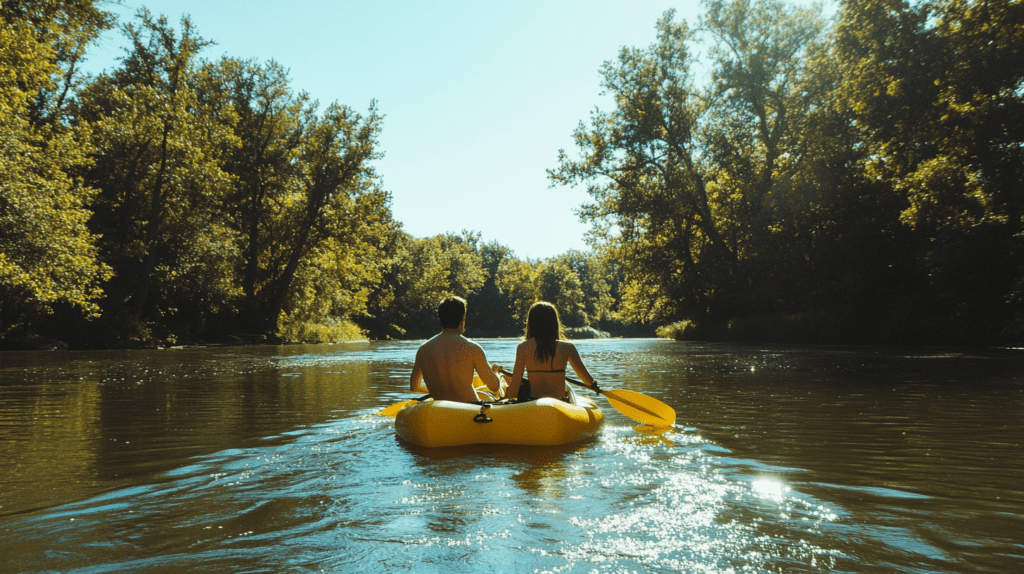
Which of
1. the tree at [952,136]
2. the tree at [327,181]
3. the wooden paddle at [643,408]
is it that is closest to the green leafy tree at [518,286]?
the tree at [327,181]

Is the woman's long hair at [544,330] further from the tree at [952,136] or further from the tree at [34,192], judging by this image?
the tree at [34,192]

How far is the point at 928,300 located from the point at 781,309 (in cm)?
724

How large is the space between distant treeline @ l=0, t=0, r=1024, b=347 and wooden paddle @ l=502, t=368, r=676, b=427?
13442 mm

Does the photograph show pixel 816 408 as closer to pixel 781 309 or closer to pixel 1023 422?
pixel 1023 422

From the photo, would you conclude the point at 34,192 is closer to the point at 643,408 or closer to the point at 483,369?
the point at 483,369

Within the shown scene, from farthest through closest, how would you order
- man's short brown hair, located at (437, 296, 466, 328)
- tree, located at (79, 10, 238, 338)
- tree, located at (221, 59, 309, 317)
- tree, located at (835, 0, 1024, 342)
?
tree, located at (221, 59, 309, 317) < tree, located at (79, 10, 238, 338) < tree, located at (835, 0, 1024, 342) < man's short brown hair, located at (437, 296, 466, 328)

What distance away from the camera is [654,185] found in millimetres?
31578

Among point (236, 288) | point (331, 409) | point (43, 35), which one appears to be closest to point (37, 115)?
point (43, 35)

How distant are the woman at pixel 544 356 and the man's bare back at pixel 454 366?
47cm

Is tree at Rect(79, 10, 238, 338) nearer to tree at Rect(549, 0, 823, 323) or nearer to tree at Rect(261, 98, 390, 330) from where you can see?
tree at Rect(261, 98, 390, 330)

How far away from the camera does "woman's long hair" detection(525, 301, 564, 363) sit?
6395mm

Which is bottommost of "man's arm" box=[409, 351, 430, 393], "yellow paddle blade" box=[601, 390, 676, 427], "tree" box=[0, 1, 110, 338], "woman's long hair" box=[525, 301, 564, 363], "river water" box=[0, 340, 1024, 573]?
"river water" box=[0, 340, 1024, 573]

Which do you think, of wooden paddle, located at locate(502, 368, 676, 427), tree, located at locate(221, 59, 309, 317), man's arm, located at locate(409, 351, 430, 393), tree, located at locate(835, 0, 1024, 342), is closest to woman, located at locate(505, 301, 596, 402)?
wooden paddle, located at locate(502, 368, 676, 427)

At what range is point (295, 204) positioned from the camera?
117 ft
